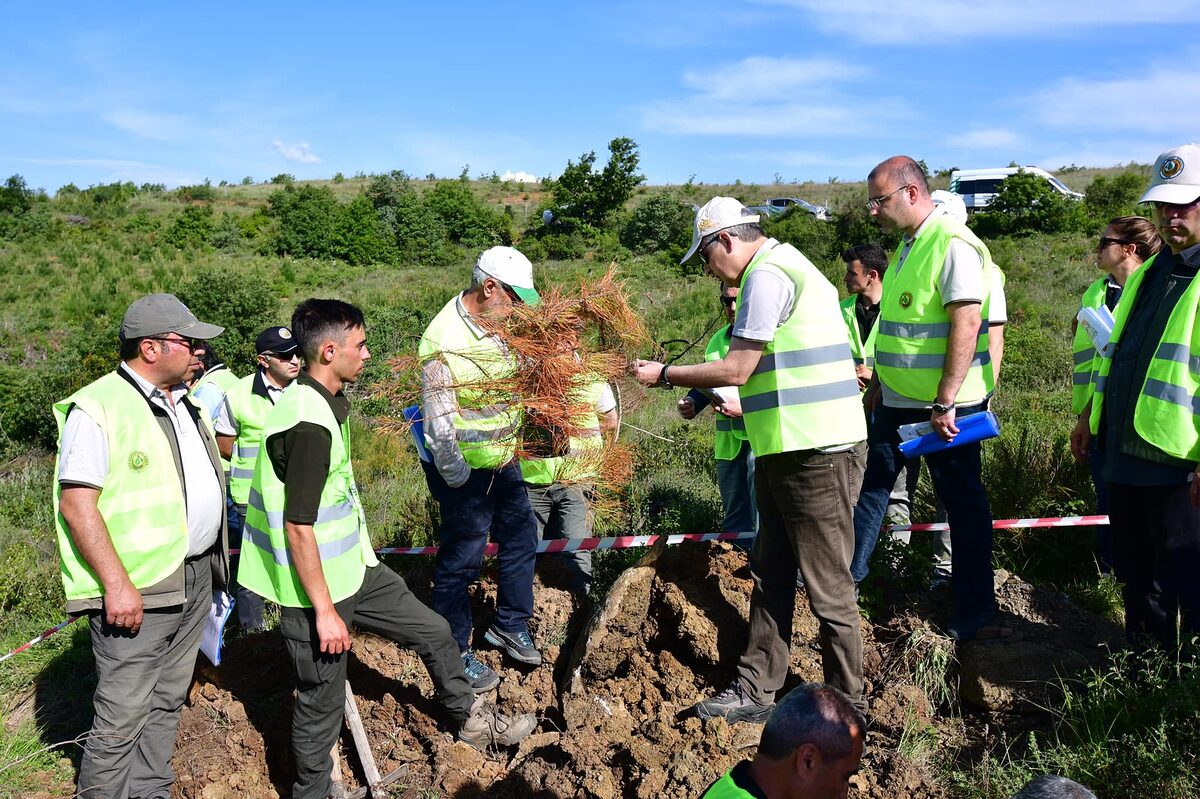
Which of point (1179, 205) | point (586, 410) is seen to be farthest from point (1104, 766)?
point (586, 410)

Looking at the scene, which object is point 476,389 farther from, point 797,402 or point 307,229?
point 307,229

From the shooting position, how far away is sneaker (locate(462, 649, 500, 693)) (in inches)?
165

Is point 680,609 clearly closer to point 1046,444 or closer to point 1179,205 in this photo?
point 1179,205

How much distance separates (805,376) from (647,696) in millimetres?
1809

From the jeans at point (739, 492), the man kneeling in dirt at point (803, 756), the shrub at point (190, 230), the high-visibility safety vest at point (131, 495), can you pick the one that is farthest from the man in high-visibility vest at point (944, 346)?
the shrub at point (190, 230)

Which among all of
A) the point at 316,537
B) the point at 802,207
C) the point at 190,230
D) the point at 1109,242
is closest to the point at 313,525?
the point at 316,537

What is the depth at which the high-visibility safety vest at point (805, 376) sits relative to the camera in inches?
128

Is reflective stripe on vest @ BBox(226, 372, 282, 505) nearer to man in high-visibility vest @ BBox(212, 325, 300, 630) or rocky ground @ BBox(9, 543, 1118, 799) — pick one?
man in high-visibility vest @ BBox(212, 325, 300, 630)

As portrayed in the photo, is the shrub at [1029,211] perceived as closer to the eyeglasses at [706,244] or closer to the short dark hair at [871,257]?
the short dark hair at [871,257]

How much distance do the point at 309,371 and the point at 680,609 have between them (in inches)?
86.6

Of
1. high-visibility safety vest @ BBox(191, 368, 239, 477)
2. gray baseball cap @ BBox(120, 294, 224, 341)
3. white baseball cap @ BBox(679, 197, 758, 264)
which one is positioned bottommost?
high-visibility safety vest @ BBox(191, 368, 239, 477)

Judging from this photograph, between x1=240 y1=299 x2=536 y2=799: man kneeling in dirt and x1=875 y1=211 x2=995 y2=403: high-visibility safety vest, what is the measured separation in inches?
100

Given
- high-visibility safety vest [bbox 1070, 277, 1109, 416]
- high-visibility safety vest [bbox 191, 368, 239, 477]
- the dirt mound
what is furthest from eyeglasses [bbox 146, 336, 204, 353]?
high-visibility safety vest [bbox 1070, 277, 1109, 416]

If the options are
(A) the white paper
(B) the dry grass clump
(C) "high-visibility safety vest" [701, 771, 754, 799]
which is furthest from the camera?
(A) the white paper
